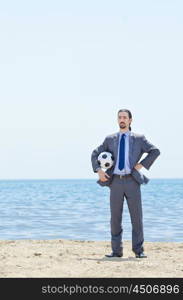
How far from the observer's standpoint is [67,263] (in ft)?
25.4

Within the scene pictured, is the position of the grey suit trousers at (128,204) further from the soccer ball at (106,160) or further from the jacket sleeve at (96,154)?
the jacket sleeve at (96,154)

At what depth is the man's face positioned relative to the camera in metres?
8.31

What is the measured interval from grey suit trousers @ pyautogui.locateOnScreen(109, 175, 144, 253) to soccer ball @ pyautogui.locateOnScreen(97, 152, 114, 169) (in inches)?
6.8

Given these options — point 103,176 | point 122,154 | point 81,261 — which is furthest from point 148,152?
point 81,261

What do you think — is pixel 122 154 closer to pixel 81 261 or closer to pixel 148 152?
pixel 148 152

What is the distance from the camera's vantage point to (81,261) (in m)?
7.95

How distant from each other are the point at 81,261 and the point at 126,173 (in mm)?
1269

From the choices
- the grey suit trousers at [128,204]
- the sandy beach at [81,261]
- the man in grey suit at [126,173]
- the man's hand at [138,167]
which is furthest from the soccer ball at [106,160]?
the sandy beach at [81,261]

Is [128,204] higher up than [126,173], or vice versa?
[126,173]

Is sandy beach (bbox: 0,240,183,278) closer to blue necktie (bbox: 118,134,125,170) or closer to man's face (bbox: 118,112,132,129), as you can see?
blue necktie (bbox: 118,134,125,170)

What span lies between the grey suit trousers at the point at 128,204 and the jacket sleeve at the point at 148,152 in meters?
0.27

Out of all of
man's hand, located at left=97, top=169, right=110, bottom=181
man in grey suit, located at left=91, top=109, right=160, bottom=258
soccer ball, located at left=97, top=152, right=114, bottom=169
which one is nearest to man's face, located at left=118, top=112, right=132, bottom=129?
man in grey suit, located at left=91, top=109, right=160, bottom=258

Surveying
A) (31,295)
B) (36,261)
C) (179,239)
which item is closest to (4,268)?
(36,261)

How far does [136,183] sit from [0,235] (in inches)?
233
